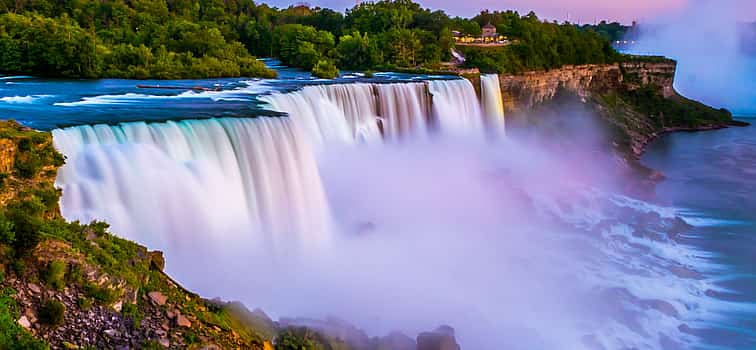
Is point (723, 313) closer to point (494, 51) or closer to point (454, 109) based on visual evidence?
point (454, 109)

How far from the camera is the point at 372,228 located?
19.1m

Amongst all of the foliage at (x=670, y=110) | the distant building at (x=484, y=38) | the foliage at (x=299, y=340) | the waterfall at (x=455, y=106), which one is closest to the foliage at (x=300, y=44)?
the distant building at (x=484, y=38)

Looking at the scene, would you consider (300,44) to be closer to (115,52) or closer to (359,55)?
(359,55)

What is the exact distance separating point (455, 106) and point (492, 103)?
5.92m

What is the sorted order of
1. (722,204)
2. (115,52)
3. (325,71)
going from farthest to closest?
(325,71) < (115,52) < (722,204)

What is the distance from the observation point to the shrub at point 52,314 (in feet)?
24.5

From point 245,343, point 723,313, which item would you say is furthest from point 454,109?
point 245,343

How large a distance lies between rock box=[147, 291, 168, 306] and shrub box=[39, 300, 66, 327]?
137cm

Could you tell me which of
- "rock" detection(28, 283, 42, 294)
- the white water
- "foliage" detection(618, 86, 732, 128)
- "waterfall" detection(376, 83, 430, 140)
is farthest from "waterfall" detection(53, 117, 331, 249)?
"foliage" detection(618, 86, 732, 128)

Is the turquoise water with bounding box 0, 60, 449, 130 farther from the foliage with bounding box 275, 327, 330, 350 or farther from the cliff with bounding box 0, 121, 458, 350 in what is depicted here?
the foliage with bounding box 275, 327, 330, 350

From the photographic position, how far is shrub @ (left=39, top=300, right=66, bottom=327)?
7473mm

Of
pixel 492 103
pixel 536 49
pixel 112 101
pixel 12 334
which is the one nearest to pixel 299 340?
pixel 12 334

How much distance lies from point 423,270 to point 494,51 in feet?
109

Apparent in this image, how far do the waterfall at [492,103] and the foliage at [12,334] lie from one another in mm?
29575
